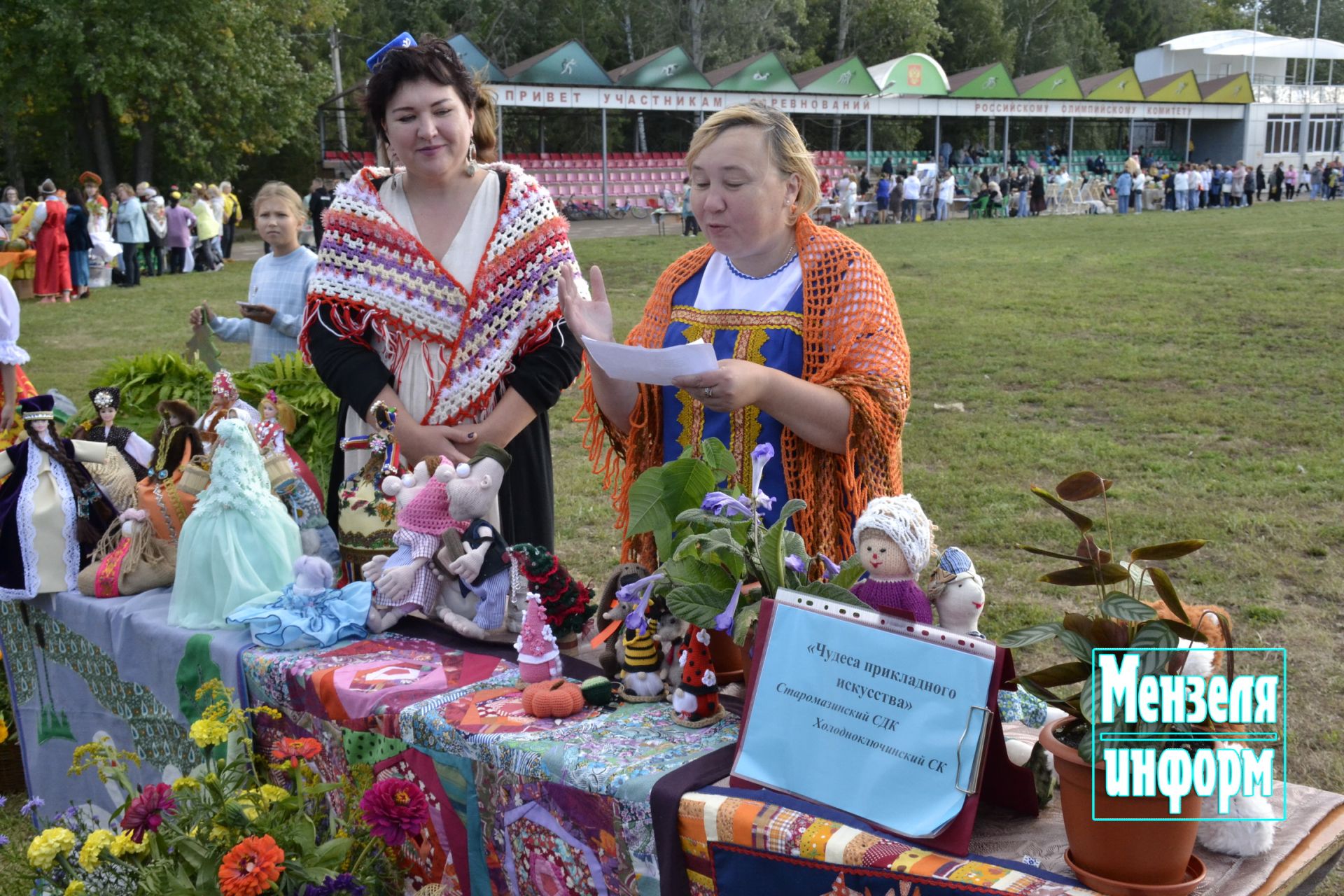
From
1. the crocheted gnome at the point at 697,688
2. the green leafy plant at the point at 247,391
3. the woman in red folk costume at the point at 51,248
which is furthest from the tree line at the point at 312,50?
the crocheted gnome at the point at 697,688

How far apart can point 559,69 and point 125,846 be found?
90.7 ft

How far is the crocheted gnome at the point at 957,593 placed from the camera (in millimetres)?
1750

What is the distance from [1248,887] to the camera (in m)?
1.42


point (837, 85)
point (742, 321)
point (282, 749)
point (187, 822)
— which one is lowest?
point (187, 822)

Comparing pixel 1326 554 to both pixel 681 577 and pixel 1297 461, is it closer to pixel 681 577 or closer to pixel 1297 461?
pixel 1297 461

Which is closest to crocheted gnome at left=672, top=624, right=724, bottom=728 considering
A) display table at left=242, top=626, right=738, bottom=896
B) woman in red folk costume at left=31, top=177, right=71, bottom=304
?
display table at left=242, top=626, right=738, bottom=896

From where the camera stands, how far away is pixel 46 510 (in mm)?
2826

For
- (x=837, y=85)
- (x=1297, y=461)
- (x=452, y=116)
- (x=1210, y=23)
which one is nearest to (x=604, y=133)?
(x=837, y=85)

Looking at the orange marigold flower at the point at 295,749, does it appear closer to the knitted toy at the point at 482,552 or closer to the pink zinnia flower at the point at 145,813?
the pink zinnia flower at the point at 145,813

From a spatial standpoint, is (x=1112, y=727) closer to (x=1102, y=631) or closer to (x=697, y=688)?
(x=1102, y=631)

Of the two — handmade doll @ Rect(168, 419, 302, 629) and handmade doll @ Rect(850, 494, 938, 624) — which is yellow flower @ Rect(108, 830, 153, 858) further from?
handmade doll @ Rect(850, 494, 938, 624)

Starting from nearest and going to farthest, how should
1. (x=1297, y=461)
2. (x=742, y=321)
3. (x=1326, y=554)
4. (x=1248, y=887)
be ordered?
(x=1248, y=887) < (x=742, y=321) < (x=1326, y=554) < (x=1297, y=461)

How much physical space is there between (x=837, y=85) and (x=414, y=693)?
3264 centimetres

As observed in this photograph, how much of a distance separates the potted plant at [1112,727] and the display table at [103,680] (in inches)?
64.7
